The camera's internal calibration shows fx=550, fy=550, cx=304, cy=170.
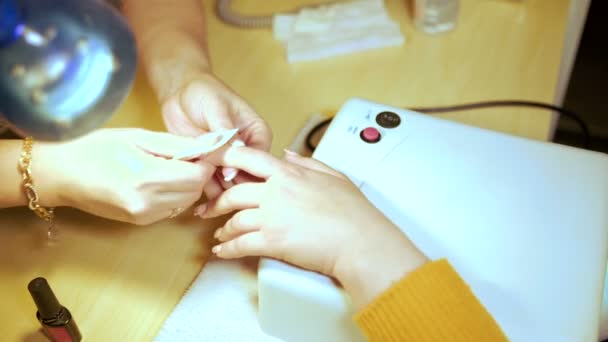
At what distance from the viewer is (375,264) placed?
0.46m

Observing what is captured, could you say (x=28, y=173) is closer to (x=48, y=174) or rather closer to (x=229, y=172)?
(x=48, y=174)

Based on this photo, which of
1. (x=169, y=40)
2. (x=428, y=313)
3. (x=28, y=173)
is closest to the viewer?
(x=428, y=313)

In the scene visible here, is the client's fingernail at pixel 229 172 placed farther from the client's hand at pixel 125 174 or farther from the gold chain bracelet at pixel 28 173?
the gold chain bracelet at pixel 28 173

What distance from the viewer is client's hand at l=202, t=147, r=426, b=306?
18.1 inches

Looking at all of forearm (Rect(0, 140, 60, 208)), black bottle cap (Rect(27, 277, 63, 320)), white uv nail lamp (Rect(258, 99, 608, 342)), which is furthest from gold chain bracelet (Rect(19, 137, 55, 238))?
white uv nail lamp (Rect(258, 99, 608, 342))

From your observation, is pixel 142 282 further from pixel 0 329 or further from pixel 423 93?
pixel 423 93

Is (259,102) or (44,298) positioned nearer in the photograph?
(44,298)

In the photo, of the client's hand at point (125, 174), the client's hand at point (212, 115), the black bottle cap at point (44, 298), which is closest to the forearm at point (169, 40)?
the client's hand at point (212, 115)

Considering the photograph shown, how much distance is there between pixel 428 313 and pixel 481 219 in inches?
4.8

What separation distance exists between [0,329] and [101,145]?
198 mm

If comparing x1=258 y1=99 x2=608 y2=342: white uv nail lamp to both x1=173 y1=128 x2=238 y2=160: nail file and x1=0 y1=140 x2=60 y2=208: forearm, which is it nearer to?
x1=173 y1=128 x2=238 y2=160: nail file

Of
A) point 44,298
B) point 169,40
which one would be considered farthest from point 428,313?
point 169,40

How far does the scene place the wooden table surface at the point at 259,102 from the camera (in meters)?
0.55

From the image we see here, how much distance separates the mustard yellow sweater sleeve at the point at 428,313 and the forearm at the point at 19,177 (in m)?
0.32
